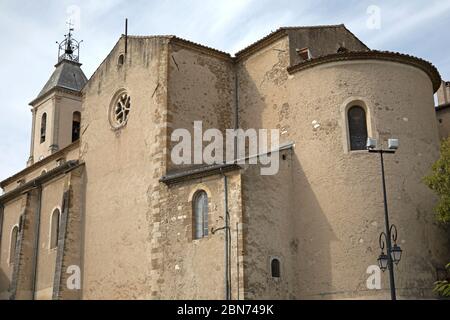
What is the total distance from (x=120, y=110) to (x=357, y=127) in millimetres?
10388

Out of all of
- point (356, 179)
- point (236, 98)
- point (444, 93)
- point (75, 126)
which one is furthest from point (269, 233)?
point (75, 126)

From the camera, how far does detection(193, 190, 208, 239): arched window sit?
829 inches

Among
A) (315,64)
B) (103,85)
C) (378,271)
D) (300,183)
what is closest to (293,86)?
(315,64)

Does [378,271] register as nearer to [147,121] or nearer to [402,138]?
[402,138]

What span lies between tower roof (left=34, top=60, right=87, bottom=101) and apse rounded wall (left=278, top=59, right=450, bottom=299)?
24868 mm

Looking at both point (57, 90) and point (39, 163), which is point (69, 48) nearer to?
point (57, 90)

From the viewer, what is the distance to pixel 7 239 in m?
33.3

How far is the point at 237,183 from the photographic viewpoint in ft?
66.6

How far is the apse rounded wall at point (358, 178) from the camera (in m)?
20.4

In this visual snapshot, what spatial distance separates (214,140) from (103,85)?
257 inches

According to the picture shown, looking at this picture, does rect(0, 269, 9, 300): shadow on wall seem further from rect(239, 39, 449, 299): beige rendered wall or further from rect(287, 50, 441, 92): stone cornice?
rect(287, 50, 441, 92): stone cornice

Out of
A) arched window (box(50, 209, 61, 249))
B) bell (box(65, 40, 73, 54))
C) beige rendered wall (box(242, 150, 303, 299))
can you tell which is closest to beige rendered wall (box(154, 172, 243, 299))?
beige rendered wall (box(242, 150, 303, 299))

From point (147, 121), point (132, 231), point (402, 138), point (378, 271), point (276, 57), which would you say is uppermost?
point (276, 57)

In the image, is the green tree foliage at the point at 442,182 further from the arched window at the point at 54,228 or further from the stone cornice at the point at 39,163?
the stone cornice at the point at 39,163
